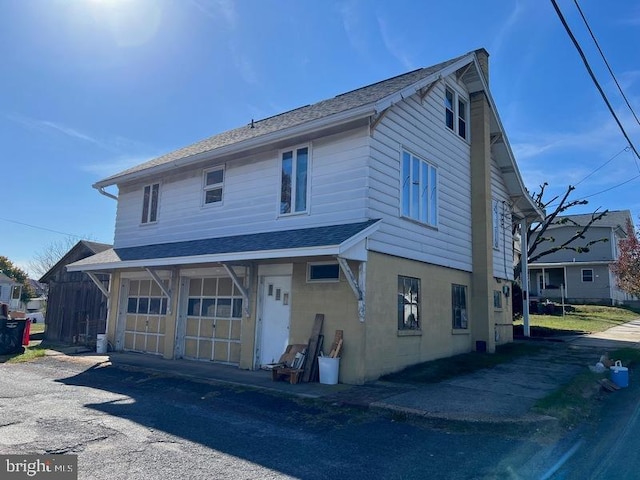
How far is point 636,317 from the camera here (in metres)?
29.8

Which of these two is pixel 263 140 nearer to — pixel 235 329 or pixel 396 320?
pixel 235 329

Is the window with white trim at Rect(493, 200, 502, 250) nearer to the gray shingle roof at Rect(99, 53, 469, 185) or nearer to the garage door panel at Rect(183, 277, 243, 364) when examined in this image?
the gray shingle roof at Rect(99, 53, 469, 185)

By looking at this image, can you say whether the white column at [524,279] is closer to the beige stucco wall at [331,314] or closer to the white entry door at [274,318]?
the beige stucco wall at [331,314]

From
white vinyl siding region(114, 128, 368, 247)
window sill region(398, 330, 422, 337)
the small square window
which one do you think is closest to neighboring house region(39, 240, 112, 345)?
white vinyl siding region(114, 128, 368, 247)

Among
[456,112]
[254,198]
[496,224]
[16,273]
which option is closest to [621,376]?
[496,224]

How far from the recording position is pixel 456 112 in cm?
1518

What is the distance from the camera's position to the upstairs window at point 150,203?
636 inches

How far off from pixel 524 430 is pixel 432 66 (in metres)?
11.3

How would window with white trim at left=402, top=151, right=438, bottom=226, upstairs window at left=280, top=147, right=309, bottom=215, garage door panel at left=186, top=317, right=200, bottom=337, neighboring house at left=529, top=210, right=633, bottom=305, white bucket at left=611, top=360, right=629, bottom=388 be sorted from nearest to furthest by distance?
white bucket at left=611, top=360, right=629, bottom=388 < upstairs window at left=280, top=147, right=309, bottom=215 < window with white trim at left=402, top=151, right=438, bottom=226 < garage door panel at left=186, top=317, right=200, bottom=337 < neighboring house at left=529, top=210, right=633, bottom=305

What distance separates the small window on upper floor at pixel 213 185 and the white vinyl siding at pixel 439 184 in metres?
5.33

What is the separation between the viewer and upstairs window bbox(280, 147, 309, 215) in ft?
38.5

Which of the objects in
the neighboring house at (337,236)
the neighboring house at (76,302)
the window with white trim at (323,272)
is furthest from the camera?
the neighboring house at (76,302)
